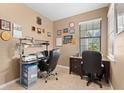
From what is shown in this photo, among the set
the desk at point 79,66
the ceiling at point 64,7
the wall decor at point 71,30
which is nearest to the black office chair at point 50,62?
the desk at point 79,66

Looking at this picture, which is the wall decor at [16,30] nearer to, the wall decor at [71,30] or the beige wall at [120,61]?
the wall decor at [71,30]

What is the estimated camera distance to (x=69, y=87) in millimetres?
2885

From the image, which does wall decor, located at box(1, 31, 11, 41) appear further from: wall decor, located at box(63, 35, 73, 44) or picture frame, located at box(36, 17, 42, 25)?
wall decor, located at box(63, 35, 73, 44)

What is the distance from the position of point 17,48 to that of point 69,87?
1.89m

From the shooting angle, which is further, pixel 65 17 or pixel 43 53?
pixel 65 17

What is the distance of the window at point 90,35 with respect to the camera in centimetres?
417

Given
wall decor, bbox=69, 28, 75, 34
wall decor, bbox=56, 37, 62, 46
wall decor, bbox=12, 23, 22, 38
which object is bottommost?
wall decor, bbox=56, 37, 62, 46

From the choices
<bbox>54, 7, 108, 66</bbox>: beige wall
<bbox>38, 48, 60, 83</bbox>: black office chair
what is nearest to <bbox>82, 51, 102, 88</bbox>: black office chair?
<bbox>38, 48, 60, 83</bbox>: black office chair

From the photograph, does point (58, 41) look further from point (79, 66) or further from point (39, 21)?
point (79, 66)

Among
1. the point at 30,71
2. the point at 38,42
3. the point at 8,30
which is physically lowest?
the point at 30,71

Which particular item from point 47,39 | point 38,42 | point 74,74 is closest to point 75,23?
point 47,39

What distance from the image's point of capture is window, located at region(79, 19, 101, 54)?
4.17 metres

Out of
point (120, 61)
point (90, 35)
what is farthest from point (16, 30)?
point (120, 61)

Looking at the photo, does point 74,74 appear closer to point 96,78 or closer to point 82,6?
point 96,78
